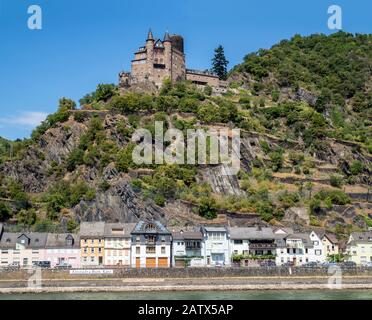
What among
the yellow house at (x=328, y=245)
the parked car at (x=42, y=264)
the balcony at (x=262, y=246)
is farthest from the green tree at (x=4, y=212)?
the yellow house at (x=328, y=245)

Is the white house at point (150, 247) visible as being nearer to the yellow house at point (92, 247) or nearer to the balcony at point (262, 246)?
the yellow house at point (92, 247)

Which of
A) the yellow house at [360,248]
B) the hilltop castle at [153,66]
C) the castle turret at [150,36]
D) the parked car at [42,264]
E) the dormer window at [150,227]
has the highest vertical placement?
the castle turret at [150,36]

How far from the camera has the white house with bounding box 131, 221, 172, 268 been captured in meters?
56.3

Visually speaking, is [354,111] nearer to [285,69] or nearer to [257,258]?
[285,69]

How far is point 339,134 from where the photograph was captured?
86.5 m

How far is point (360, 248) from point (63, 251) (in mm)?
28166

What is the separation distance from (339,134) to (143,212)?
34.8 m

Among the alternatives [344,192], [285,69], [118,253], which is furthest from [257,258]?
[285,69]

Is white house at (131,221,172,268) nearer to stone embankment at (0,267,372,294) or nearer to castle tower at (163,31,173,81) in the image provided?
stone embankment at (0,267,372,294)

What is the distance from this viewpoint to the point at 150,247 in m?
56.6

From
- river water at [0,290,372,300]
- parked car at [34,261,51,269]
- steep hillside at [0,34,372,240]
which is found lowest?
river water at [0,290,372,300]

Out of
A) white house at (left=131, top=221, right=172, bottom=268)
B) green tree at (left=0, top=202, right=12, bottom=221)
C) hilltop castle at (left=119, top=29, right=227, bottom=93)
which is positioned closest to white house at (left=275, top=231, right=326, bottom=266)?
white house at (left=131, top=221, right=172, bottom=268)

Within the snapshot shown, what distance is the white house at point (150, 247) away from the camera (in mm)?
56281

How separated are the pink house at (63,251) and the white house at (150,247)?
522cm
